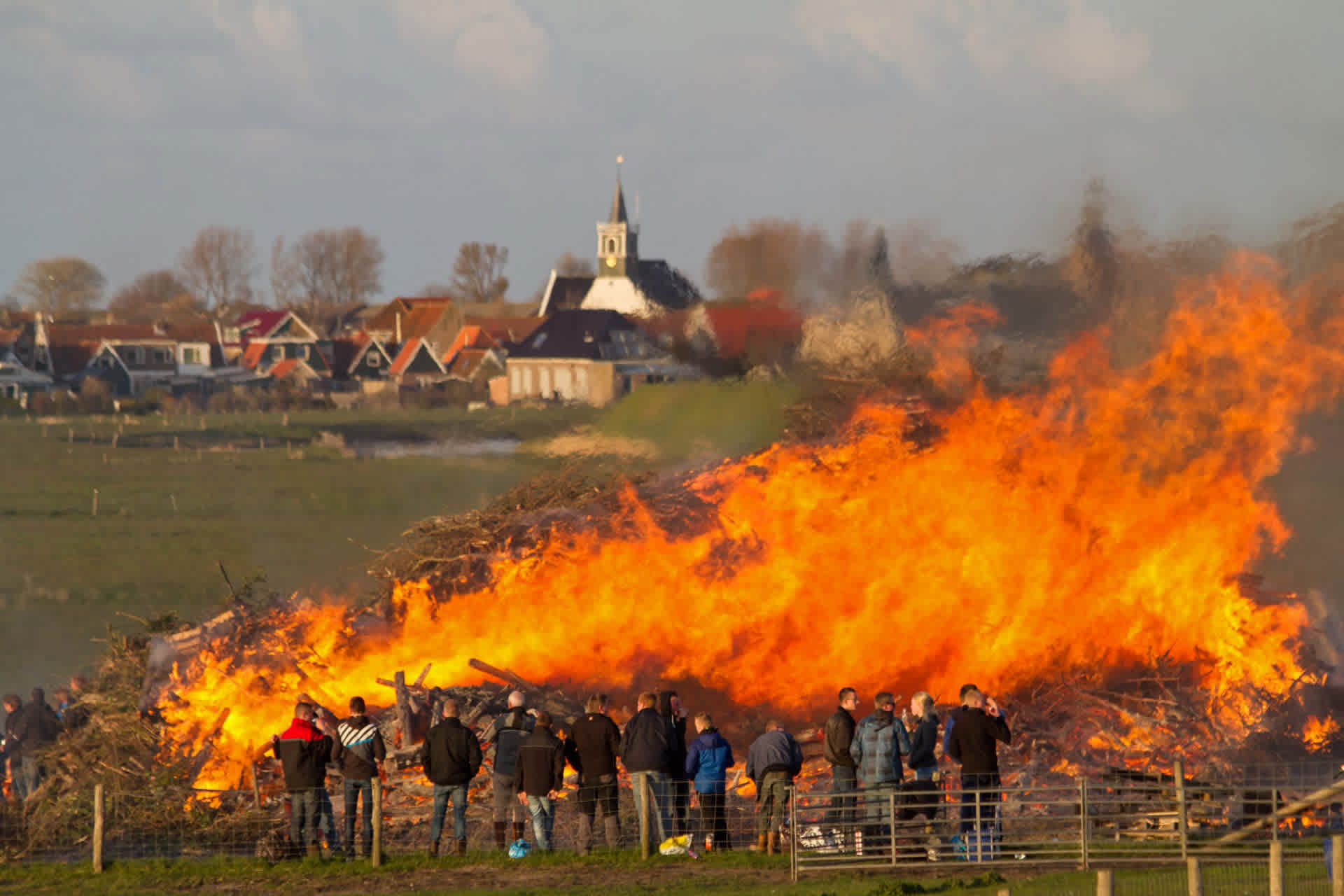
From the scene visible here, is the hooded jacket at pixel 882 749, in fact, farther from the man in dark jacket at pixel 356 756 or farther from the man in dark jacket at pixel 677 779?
the man in dark jacket at pixel 356 756

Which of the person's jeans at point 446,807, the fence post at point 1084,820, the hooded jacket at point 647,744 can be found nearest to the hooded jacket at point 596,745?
the hooded jacket at point 647,744

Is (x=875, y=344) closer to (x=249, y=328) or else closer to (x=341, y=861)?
(x=341, y=861)

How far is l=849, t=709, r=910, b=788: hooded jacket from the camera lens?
16719mm

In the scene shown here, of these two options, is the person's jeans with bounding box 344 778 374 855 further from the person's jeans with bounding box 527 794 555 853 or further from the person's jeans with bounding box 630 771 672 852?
the person's jeans with bounding box 630 771 672 852

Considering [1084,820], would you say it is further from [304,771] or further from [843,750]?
[304,771]

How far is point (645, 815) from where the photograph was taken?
56.4 ft

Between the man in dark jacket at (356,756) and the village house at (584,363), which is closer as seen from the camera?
the man in dark jacket at (356,756)

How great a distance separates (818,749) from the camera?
70.4ft

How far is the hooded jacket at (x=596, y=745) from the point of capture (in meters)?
17.5

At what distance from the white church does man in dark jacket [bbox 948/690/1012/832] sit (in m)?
13.3

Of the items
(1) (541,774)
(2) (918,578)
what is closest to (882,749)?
(1) (541,774)

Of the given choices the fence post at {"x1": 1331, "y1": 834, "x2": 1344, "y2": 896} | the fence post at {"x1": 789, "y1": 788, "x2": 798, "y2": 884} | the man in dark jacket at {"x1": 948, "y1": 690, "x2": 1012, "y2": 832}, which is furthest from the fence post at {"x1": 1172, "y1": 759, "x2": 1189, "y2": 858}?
the fence post at {"x1": 789, "y1": 788, "x2": 798, "y2": 884}

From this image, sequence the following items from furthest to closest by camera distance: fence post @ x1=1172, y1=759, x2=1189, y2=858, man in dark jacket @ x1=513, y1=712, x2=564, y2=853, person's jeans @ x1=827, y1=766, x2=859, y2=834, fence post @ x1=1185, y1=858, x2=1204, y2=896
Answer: man in dark jacket @ x1=513, y1=712, x2=564, y2=853 → person's jeans @ x1=827, y1=766, x2=859, y2=834 → fence post @ x1=1172, y1=759, x2=1189, y2=858 → fence post @ x1=1185, y1=858, x2=1204, y2=896

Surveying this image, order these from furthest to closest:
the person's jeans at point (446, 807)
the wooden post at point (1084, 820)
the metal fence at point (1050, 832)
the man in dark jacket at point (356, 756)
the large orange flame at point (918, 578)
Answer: the large orange flame at point (918, 578) < the man in dark jacket at point (356, 756) < the person's jeans at point (446, 807) < the metal fence at point (1050, 832) < the wooden post at point (1084, 820)
